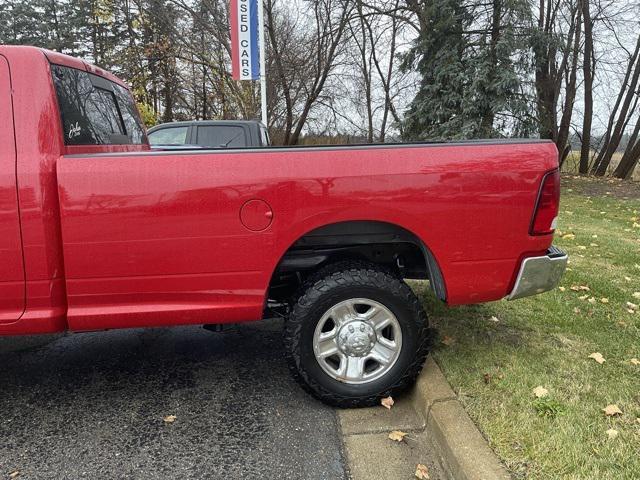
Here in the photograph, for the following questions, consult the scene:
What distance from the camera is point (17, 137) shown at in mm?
2477

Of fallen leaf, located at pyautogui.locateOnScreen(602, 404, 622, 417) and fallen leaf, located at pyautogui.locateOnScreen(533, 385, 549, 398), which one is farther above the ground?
fallen leaf, located at pyautogui.locateOnScreen(533, 385, 549, 398)

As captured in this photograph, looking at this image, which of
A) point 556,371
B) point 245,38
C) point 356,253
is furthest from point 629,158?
point 356,253

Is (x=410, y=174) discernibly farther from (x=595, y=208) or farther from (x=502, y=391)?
(x=595, y=208)

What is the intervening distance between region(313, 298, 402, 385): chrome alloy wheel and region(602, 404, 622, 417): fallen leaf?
1091 mm

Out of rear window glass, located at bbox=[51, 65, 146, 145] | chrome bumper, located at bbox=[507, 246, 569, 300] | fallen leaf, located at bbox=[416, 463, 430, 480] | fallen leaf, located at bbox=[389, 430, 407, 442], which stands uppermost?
rear window glass, located at bbox=[51, 65, 146, 145]

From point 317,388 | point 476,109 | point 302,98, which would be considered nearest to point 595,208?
point 476,109

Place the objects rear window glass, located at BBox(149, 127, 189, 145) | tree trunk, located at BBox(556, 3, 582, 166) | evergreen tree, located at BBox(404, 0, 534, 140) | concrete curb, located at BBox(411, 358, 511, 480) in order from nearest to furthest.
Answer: concrete curb, located at BBox(411, 358, 511, 480), rear window glass, located at BBox(149, 127, 189, 145), evergreen tree, located at BBox(404, 0, 534, 140), tree trunk, located at BBox(556, 3, 582, 166)

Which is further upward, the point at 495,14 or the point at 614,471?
the point at 495,14

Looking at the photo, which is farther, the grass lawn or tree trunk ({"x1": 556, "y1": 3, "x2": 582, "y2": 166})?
tree trunk ({"x1": 556, "y1": 3, "x2": 582, "y2": 166})

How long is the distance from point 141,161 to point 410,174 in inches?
53.5

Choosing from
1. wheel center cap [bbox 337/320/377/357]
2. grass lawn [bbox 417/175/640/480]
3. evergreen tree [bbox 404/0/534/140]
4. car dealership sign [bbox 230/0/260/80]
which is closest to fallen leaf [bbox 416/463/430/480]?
grass lawn [bbox 417/175/640/480]

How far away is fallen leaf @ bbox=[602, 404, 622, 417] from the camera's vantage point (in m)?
2.55

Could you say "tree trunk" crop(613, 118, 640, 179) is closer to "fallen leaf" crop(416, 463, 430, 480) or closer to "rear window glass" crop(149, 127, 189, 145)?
"rear window glass" crop(149, 127, 189, 145)

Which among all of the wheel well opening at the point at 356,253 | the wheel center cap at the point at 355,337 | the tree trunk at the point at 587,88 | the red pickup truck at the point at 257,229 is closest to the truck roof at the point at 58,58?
the red pickup truck at the point at 257,229
